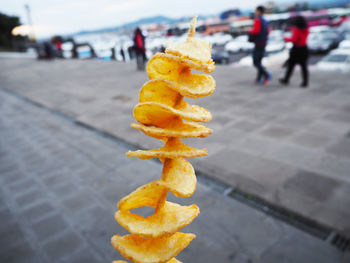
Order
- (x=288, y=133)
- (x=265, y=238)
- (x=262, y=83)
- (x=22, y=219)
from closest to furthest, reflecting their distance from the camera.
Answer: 1. (x=265, y=238)
2. (x=22, y=219)
3. (x=288, y=133)
4. (x=262, y=83)

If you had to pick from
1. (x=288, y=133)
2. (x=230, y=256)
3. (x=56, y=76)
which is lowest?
(x=230, y=256)

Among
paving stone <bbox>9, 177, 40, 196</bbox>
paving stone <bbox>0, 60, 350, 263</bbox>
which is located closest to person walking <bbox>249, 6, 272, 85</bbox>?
paving stone <bbox>0, 60, 350, 263</bbox>

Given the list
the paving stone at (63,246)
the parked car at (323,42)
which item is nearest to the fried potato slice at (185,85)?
the paving stone at (63,246)

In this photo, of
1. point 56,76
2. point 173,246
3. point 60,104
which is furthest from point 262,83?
point 56,76

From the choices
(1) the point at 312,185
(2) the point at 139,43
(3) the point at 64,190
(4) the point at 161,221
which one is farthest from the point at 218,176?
(2) the point at 139,43

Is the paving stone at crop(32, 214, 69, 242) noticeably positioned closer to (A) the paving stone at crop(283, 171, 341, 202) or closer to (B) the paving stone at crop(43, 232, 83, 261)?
(B) the paving stone at crop(43, 232, 83, 261)

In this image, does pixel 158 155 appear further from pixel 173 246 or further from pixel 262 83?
pixel 262 83
